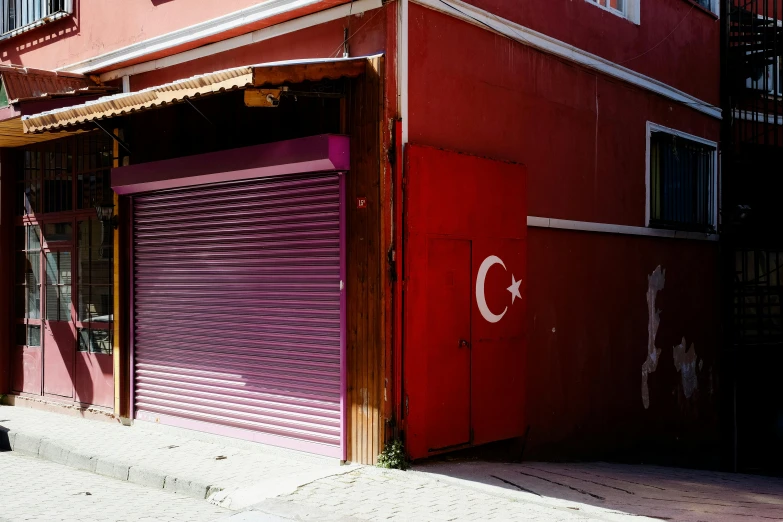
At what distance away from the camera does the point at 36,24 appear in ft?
38.0

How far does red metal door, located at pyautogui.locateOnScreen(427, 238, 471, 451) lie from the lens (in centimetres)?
756

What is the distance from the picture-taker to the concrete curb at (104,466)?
709 centimetres

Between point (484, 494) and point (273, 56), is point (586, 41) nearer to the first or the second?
point (273, 56)

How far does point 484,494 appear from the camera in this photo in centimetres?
661

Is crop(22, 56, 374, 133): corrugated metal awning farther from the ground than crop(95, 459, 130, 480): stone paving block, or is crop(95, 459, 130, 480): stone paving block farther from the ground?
crop(22, 56, 374, 133): corrugated metal awning

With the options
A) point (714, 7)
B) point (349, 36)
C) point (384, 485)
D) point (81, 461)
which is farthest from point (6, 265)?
point (714, 7)

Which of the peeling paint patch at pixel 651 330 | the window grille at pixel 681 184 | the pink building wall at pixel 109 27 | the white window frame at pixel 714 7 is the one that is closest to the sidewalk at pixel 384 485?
the peeling paint patch at pixel 651 330

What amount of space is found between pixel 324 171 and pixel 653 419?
20.8ft

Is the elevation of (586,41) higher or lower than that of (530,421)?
higher

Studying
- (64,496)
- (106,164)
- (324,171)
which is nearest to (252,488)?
(64,496)

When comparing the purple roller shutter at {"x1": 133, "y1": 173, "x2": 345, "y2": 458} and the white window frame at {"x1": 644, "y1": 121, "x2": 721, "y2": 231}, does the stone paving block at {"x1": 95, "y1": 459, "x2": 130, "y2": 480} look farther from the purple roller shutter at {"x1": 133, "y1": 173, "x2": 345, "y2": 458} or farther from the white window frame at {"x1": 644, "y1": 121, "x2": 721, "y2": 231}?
the white window frame at {"x1": 644, "y1": 121, "x2": 721, "y2": 231}

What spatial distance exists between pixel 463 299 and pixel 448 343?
47 centimetres

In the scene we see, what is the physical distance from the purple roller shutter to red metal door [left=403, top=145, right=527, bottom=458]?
722mm

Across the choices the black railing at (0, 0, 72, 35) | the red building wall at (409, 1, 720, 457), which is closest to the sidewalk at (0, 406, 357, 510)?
the red building wall at (409, 1, 720, 457)
